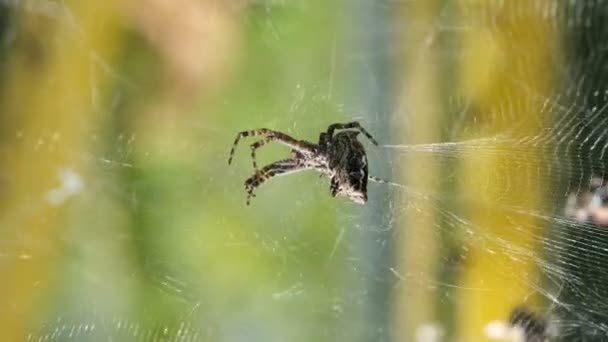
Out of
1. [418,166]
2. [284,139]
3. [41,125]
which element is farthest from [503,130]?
[41,125]

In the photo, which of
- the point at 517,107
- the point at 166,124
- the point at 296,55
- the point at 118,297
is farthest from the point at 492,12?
the point at 118,297

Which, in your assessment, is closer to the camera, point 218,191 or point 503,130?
point 503,130

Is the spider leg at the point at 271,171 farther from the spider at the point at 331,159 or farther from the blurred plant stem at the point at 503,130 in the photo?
the blurred plant stem at the point at 503,130

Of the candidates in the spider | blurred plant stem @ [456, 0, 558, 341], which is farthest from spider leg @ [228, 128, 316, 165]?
blurred plant stem @ [456, 0, 558, 341]

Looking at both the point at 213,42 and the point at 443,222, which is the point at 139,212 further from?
the point at 443,222

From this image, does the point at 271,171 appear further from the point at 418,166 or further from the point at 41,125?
the point at 41,125

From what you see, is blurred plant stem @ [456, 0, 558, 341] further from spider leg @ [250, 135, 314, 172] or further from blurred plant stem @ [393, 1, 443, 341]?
spider leg @ [250, 135, 314, 172]
